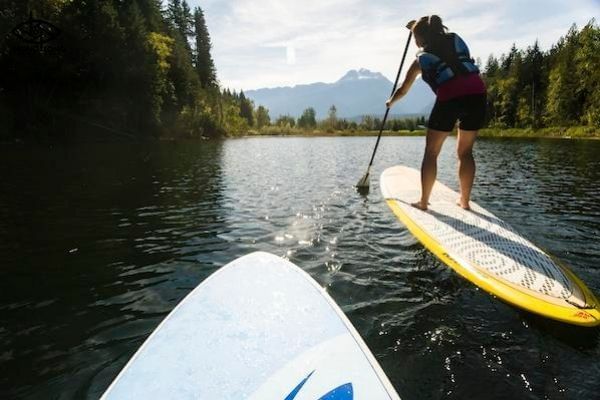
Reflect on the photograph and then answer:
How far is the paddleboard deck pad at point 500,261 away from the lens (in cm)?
318

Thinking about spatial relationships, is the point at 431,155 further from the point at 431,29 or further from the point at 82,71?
the point at 82,71

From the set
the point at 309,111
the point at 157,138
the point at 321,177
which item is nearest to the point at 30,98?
the point at 157,138

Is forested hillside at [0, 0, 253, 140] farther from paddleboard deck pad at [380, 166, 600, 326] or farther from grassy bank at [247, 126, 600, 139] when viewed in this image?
grassy bank at [247, 126, 600, 139]

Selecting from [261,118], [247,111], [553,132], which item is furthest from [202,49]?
[553,132]

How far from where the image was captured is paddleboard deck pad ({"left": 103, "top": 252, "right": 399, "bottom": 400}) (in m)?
2.01

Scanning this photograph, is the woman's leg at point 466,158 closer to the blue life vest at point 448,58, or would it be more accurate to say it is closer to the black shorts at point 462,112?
the black shorts at point 462,112

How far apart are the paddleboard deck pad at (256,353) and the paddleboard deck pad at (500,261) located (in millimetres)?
1830

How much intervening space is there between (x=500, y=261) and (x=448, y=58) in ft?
9.44

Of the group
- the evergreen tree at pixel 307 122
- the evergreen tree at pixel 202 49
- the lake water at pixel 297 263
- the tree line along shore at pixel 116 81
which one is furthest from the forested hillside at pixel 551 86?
the evergreen tree at pixel 202 49

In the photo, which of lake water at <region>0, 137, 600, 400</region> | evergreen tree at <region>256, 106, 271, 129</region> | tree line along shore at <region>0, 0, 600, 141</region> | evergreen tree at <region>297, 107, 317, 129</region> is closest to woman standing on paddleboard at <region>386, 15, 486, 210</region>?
lake water at <region>0, 137, 600, 400</region>

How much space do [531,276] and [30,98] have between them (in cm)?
4245

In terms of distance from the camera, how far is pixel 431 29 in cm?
525

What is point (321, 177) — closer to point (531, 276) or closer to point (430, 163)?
point (430, 163)

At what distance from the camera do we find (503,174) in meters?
14.8
